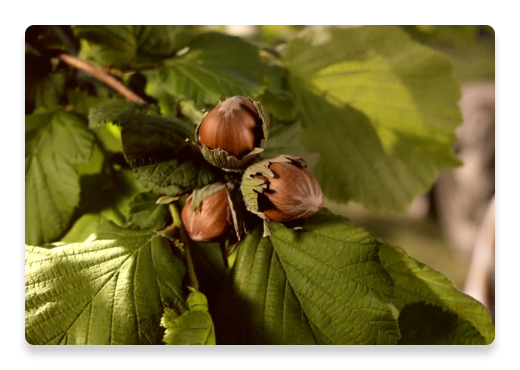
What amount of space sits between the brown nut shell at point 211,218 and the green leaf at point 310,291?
0.06 metres

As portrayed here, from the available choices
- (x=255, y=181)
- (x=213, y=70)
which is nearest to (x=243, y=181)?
(x=255, y=181)

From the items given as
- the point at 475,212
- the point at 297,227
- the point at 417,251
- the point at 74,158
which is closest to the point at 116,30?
the point at 74,158

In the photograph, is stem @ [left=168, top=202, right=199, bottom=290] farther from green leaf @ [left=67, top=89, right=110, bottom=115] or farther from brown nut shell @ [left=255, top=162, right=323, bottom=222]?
green leaf @ [left=67, top=89, right=110, bottom=115]

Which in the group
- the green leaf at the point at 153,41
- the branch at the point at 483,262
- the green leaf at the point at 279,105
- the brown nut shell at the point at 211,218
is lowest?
the branch at the point at 483,262

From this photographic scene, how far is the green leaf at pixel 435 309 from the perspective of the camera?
684 mm

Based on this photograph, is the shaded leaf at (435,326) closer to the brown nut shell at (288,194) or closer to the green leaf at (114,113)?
the brown nut shell at (288,194)

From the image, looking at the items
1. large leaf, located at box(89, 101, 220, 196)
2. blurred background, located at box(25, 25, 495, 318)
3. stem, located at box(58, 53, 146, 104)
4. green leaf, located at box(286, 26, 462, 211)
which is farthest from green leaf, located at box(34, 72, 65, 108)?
blurred background, located at box(25, 25, 495, 318)

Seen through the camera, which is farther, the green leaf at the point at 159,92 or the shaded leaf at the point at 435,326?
the green leaf at the point at 159,92

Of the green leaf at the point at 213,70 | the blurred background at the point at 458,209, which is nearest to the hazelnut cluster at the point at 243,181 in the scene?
the green leaf at the point at 213,70

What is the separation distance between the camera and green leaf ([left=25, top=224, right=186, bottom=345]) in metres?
0.56

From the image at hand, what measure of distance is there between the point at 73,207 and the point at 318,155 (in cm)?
53

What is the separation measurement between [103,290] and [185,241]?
12 centimetres

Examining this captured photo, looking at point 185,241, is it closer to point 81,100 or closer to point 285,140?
point 285,140

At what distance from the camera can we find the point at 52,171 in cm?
74
